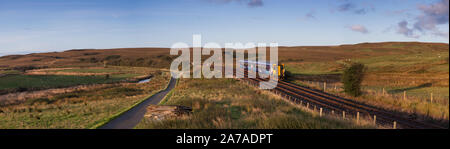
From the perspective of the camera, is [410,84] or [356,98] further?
[410,84]

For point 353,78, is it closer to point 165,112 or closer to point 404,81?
point 404,81

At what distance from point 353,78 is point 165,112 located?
1944 centimetres

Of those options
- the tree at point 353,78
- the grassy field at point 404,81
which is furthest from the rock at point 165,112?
the tree at point 353,78

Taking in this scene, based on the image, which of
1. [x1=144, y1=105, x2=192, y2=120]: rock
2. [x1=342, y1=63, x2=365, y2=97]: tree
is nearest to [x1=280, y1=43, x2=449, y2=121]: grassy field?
[x1=342, y1=63, x2=365, y2=97]: tree

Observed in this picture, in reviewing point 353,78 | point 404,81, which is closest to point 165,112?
point 353,78

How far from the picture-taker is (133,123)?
52.2 ft

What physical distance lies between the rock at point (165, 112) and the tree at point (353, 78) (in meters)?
17.8

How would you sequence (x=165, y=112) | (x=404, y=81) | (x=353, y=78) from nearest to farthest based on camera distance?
1. (x=165, y=112)
2. (x=353, y=78)
3. (x=404, y=81)

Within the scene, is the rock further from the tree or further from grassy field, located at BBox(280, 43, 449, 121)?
the tree

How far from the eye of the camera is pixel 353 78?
25.0m
